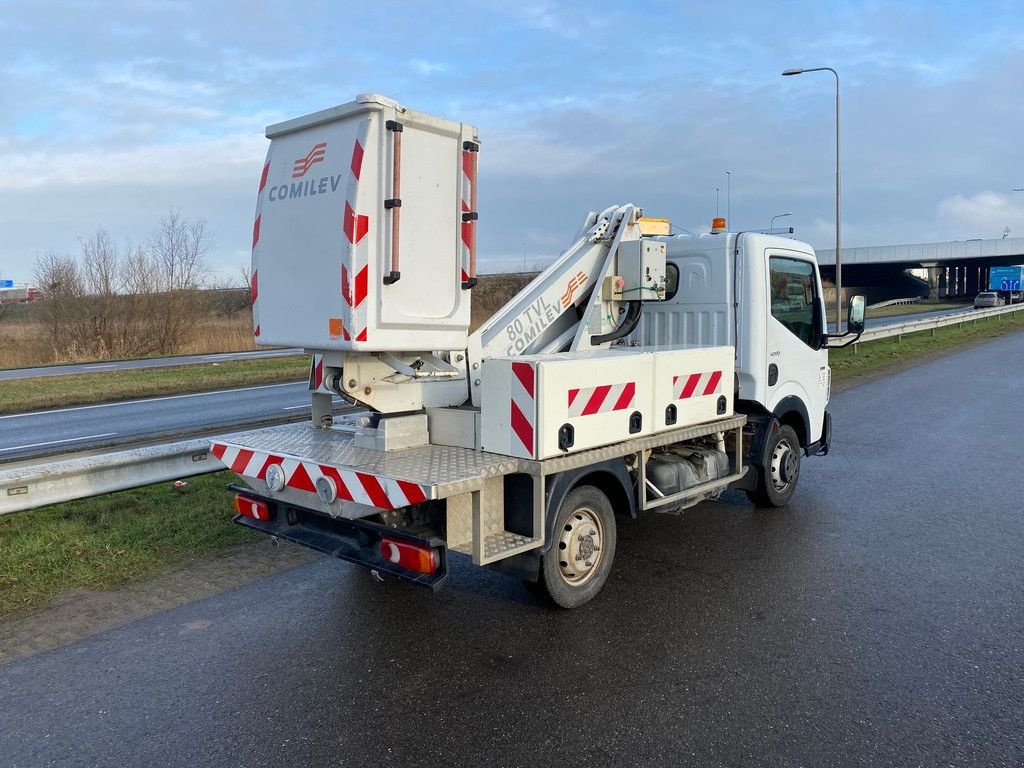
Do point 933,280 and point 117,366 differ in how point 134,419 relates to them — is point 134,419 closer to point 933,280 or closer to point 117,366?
point 117,366

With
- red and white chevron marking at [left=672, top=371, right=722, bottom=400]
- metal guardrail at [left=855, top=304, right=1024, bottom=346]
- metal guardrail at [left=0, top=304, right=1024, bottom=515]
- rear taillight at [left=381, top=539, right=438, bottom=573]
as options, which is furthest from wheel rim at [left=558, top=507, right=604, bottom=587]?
metal guardrail at [left=855, top=304, right=1024, bottom=346]

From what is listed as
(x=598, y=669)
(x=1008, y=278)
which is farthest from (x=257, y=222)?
(x=1008, y=278)

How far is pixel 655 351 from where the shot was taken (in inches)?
216

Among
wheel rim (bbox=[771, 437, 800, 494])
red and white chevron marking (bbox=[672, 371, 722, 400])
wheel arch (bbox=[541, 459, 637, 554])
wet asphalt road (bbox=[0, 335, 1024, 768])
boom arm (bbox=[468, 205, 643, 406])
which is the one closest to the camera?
wet asphalt road (bbox=[0, 335, 1024, 768])

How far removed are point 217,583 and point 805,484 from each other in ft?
19.2

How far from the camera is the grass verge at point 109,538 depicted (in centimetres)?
515

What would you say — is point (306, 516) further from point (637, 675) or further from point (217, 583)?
point (637, 675)

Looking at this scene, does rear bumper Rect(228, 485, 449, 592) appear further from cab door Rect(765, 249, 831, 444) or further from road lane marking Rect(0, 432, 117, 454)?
road lane marking Rect(0, 432, 117, 454)

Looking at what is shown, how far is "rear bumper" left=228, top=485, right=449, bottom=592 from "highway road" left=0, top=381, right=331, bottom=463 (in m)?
6.09

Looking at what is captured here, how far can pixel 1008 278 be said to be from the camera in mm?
63531

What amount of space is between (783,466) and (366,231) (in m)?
4.68

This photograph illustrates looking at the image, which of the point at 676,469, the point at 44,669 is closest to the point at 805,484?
the point at 676,469

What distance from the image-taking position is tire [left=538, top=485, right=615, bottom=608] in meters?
4.63

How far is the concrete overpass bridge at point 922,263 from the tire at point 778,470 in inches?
2231
